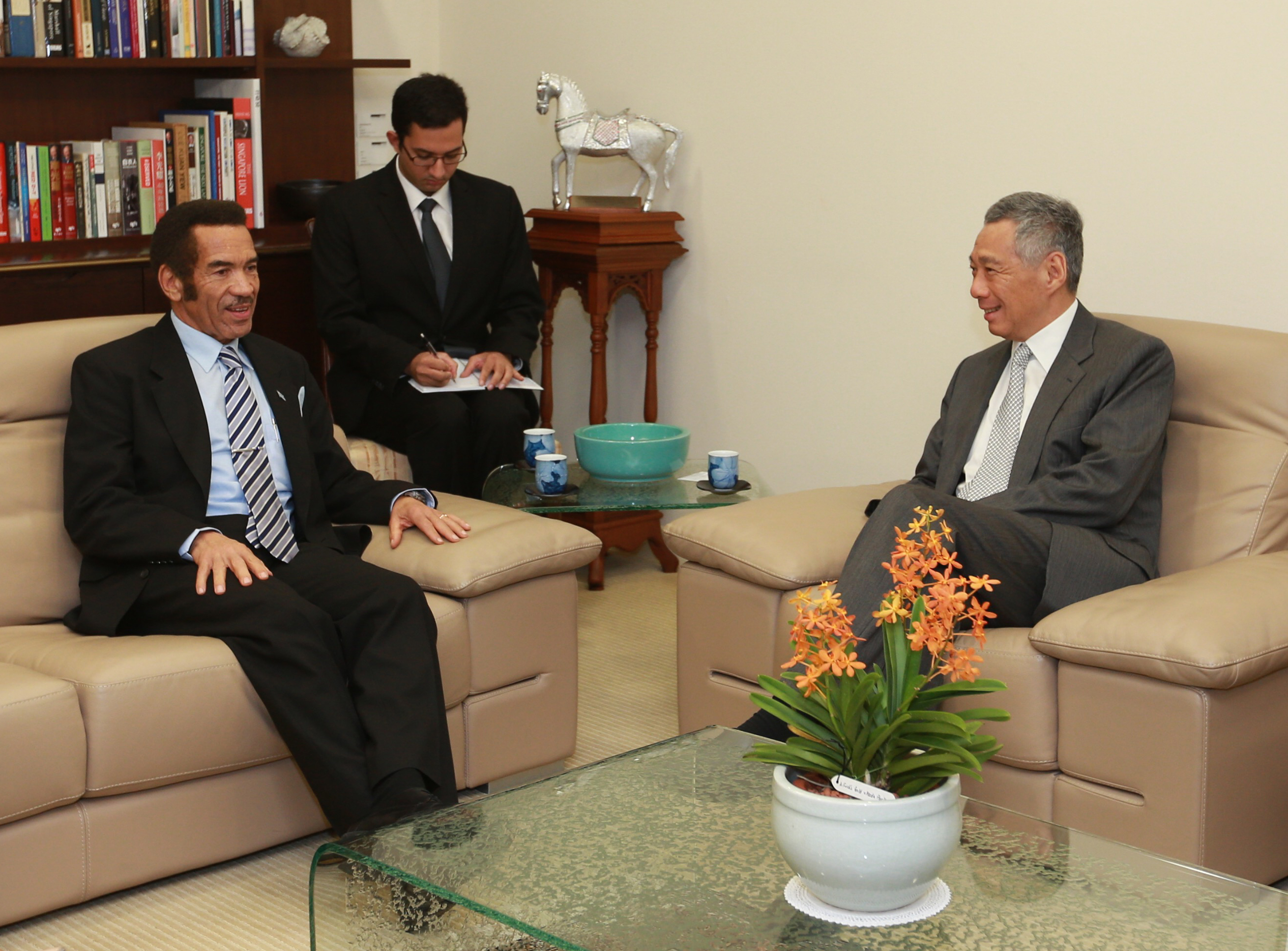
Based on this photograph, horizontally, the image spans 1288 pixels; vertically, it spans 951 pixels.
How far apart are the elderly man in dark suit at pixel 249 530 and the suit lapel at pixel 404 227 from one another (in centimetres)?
104

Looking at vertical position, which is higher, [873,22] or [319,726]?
[873,22]

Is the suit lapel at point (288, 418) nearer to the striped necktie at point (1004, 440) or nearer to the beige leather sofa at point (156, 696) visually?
the beige leather sofa at point (156, 696)

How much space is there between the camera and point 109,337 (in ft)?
8.94

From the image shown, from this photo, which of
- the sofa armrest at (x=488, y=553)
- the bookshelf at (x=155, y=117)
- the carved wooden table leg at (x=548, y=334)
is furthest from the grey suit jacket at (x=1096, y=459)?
the bookshelf at (x=155, y=117)

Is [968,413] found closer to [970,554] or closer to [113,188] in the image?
[970,554]

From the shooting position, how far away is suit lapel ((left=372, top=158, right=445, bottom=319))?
3818 mm

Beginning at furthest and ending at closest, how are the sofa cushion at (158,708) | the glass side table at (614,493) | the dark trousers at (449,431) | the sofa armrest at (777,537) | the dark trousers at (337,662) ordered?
the dark trousers at (449,431) < the glass side table at (614,493) < the sofa armrest at (777,537) < the dark trousers at (337,662) < the sofa cushion at (158,708)

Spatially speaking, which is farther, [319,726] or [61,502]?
[61,502]

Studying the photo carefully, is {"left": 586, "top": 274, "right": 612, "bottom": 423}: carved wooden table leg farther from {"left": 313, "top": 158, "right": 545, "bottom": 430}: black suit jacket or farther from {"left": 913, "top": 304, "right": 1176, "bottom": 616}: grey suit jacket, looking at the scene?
{"left": 913, "top": 304, "right": 1176, "bottom": 616}: grey suit jacket

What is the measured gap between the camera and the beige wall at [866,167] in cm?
309

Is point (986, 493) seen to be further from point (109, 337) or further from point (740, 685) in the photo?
point (109, 337)

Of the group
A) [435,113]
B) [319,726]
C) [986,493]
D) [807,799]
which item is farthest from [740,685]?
[435,113]

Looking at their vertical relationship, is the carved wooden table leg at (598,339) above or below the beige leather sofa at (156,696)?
above

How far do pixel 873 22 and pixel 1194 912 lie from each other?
8.58 ft
